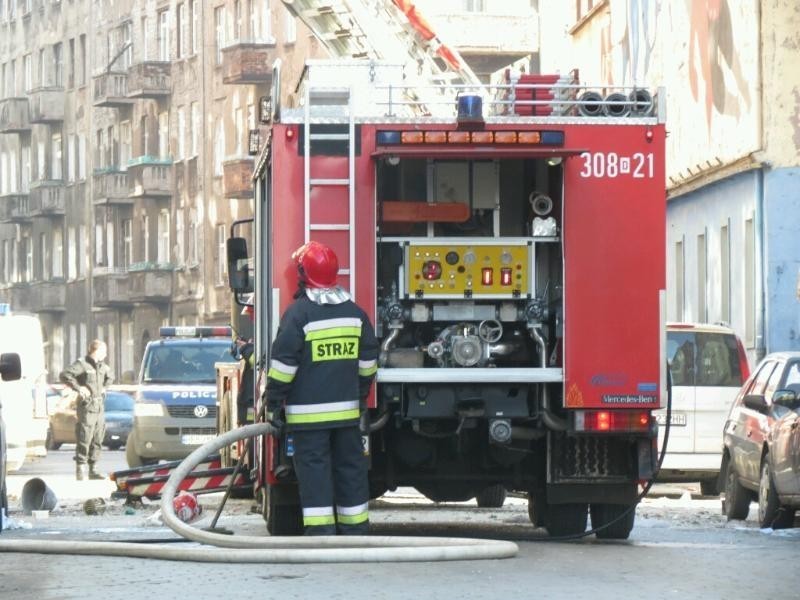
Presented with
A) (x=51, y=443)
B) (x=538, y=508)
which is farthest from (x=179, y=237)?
(x=538, y=508)

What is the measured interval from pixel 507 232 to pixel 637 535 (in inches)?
115

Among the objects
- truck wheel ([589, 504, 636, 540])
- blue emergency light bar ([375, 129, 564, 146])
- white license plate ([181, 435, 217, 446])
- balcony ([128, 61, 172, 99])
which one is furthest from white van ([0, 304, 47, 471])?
balcony ([128, 61, 172, 99])

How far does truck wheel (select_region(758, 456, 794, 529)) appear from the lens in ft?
57.0

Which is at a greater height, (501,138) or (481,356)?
(501,138)

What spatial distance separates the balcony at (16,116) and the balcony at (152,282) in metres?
15.9

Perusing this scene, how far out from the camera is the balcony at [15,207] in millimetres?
84375

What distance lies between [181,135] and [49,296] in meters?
13.6

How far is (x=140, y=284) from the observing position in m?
70.6

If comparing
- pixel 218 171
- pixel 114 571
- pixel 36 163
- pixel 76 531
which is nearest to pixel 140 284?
pixel 218 171

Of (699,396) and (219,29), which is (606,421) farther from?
(219,29)

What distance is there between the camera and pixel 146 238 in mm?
72688

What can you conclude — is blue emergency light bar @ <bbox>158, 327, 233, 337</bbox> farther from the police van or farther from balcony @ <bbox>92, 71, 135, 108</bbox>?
balcony @ <bbox>92, 71, 135, 108</bbox>

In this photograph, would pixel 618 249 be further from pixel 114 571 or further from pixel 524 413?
pixel 114 571

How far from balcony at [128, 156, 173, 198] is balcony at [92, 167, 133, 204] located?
161 centimetres
